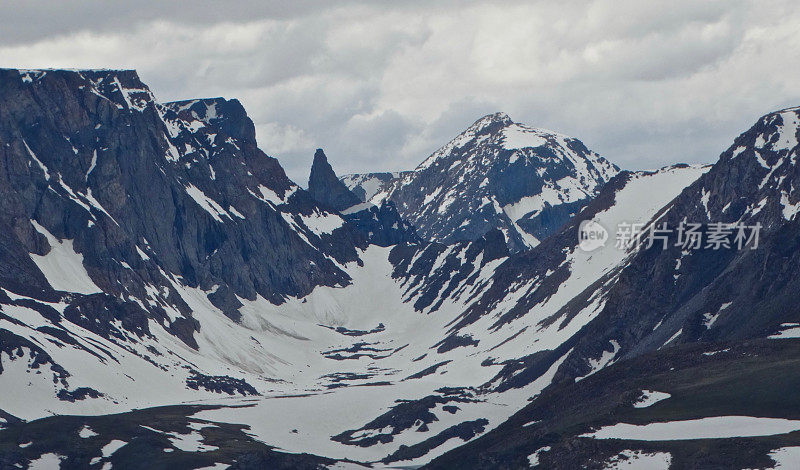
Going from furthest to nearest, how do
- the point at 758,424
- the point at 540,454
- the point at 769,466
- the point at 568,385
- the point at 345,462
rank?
the point at 568,385 < the point at 345,462 < the point at 540,454 < the point at 758,424 < the point at 769,466

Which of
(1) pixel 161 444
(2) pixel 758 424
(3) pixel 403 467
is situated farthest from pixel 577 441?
(1) pixel 161 444

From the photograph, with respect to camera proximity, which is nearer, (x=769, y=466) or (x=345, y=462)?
(x=769, y=466)

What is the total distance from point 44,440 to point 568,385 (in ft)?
223

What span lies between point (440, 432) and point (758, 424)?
7360 centimetres

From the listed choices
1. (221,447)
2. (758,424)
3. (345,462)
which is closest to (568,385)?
(345,462)

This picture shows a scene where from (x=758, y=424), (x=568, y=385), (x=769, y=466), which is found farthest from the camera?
(x=568, y=385)

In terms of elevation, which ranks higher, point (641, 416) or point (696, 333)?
point (696, 333)

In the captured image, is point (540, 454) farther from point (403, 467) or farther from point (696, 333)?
point (696, 333)

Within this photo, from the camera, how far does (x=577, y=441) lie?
424ft

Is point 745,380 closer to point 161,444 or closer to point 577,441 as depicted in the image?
point 577,441

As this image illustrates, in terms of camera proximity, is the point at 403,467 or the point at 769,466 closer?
the point at 769,466

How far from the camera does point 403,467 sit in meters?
172

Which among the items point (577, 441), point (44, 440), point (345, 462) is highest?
point (44, 440)

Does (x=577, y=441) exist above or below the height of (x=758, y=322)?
below
